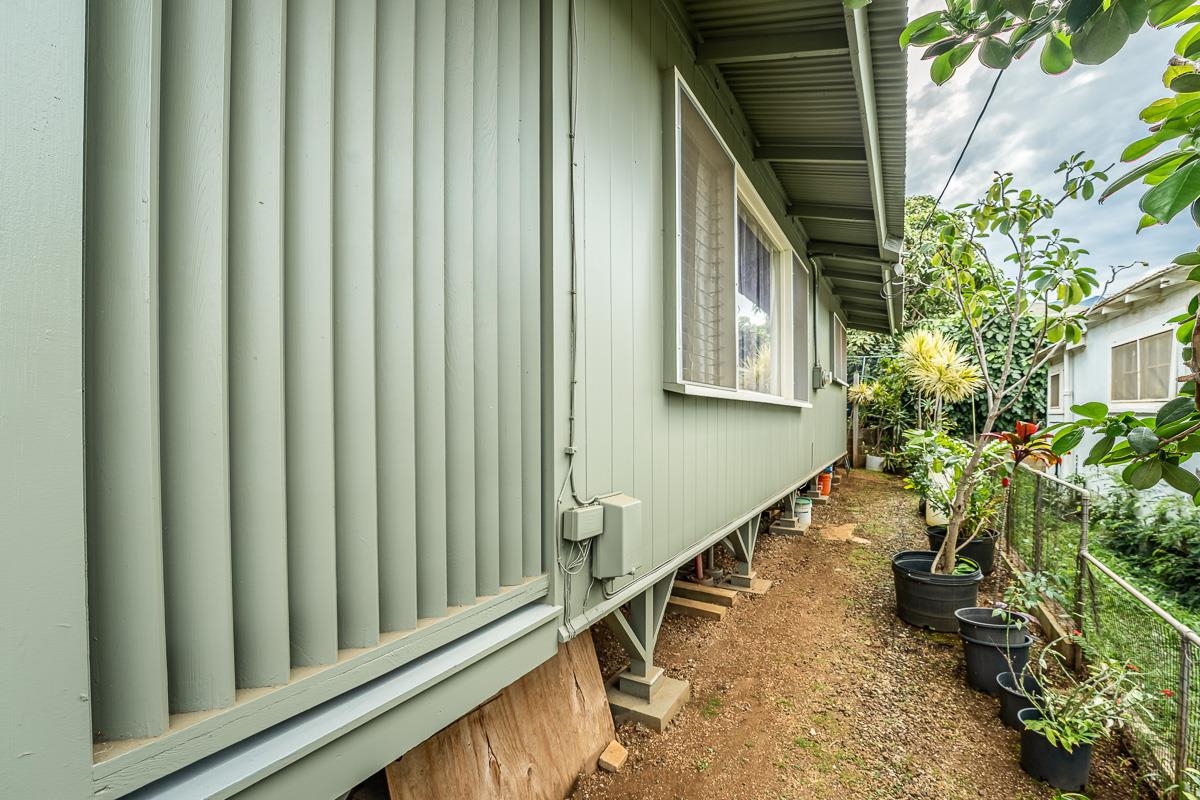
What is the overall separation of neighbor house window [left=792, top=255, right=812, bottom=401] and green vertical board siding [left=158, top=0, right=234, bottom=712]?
5349 mm

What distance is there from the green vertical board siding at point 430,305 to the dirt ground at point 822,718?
57.2 inches

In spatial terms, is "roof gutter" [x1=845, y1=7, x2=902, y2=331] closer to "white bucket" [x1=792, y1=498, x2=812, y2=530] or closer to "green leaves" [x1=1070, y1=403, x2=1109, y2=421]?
"green leaves" [x1=1070, y1=403, x2=1109, y2=421]

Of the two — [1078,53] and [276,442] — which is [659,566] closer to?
[276,442]

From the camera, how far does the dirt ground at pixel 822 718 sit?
2.27m

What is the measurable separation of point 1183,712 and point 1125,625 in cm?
72

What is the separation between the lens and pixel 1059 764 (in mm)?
2256

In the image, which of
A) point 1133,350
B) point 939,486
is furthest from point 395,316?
point 1133,350

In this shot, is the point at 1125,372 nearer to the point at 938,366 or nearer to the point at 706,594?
the point at 938,366

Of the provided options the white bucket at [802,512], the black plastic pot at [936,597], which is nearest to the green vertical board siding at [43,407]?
the black plastic pot at [936,597]

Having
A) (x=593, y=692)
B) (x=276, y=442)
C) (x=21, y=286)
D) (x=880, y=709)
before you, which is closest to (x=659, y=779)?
(x=593, y=692)

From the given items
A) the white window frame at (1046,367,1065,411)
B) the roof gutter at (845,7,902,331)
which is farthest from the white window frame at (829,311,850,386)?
the white window frame at (1046,367,1065,411)

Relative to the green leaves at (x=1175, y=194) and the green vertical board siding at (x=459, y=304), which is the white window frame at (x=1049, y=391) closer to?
the green leaves at (x=1175, y=194)

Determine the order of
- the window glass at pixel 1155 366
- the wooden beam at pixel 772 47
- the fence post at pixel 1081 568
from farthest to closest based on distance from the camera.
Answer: the window glass at pixel 1155 366 < the fence post at pixel 1081 568 < the wooden beam at pixel 772 47

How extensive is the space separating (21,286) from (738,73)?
3.74 m
